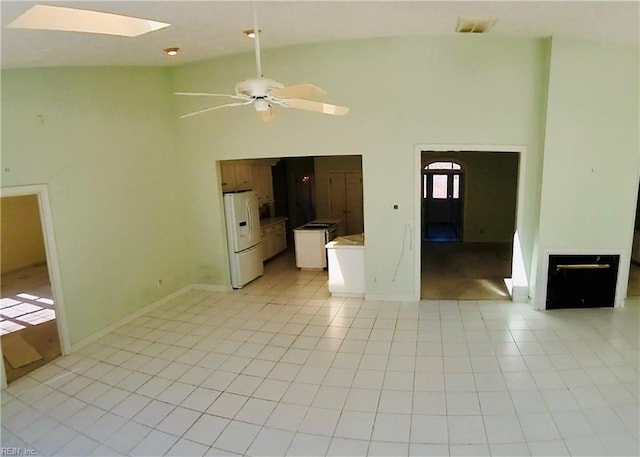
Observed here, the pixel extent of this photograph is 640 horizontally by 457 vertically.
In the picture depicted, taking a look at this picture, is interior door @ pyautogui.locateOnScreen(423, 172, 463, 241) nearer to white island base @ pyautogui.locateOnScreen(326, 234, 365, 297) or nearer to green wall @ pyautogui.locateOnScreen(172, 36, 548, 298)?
white island base @ pyautogui.locateOnScreen(326, 234, 365, 297)

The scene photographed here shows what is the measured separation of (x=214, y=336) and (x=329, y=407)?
194 centimetres

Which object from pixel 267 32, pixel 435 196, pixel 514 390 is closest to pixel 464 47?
pixel 267 32

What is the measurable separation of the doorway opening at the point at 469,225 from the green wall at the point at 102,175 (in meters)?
4.03

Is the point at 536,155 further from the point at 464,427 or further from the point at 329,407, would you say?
the point at 329,407

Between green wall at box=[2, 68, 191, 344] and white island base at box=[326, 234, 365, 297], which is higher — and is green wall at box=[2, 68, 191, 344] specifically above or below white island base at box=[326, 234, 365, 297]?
above

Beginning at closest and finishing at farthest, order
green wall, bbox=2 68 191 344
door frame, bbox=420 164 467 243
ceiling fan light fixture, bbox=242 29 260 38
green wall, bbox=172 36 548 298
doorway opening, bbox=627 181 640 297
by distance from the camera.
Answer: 1. green wall, bbox=2 68 191 344
2. ceiling fan light fixture, bbox=242 29 260 38
3. green wall, bbox=172 36 548 298
4. doorway opening, bbox=627 181 640 297
5. door frame, bbox=420 164 467 243

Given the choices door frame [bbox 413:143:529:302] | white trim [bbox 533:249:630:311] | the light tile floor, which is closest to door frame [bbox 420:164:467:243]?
door frame [bbox 413:143:529:302]

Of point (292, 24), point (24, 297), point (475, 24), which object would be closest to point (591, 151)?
point (475, 24)

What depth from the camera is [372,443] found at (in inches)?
100

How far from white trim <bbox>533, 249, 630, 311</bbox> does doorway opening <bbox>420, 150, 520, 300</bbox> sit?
47 cm

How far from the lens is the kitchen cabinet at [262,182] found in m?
7.37

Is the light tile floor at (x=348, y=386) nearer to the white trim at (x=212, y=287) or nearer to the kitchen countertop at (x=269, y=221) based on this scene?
the white trim at (x=212, y=287)

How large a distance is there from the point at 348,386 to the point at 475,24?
3.96 metres

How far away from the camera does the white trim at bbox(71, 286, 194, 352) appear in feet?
13.9
